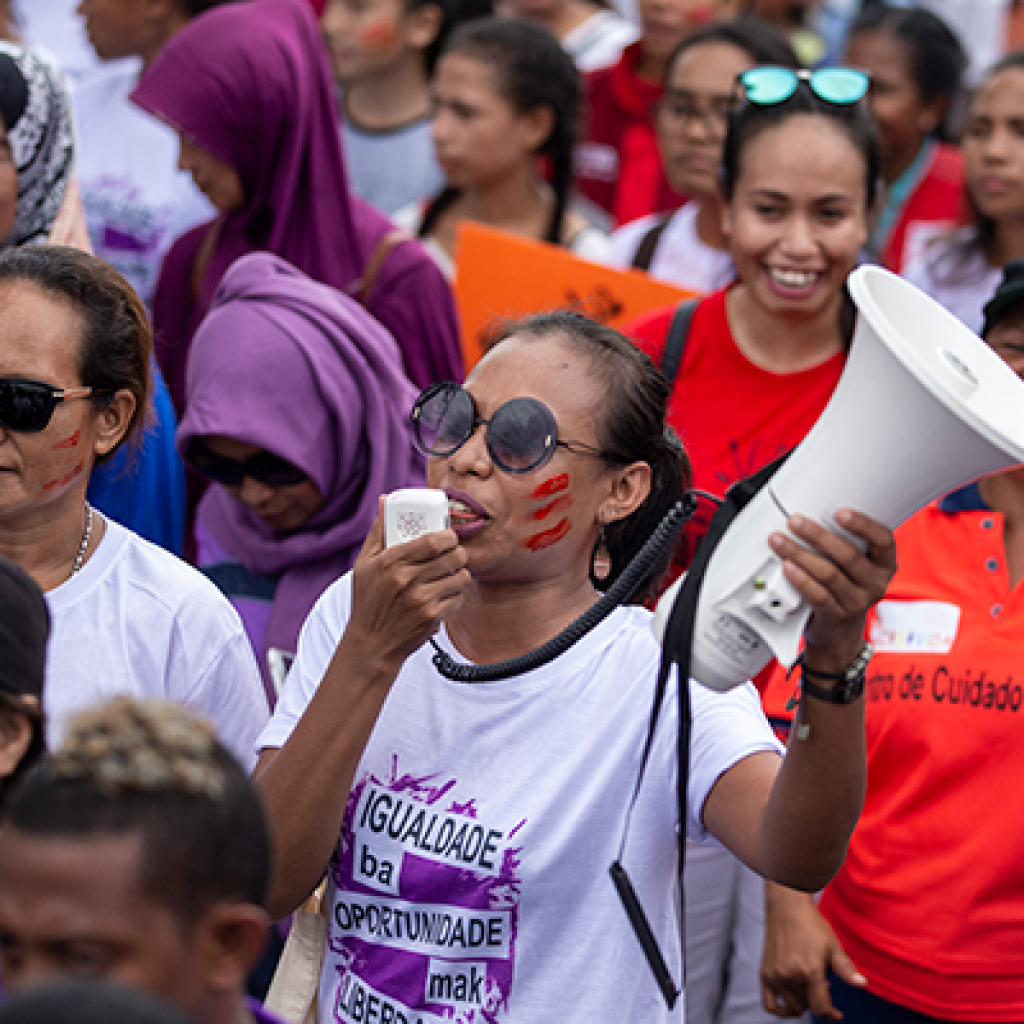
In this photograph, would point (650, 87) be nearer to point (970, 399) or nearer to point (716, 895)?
point (716, 895)

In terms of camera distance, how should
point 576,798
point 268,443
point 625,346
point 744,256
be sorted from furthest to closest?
point 744,256, point 268,443, point 625,346, point 576,798

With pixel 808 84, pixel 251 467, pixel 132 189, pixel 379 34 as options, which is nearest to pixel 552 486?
pixel 251 467

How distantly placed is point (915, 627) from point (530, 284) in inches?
73.3

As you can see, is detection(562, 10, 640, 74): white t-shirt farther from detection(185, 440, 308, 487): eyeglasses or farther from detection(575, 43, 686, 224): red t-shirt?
detection(185, 440, 308, 487): eyeglasses

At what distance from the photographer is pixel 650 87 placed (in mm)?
5934

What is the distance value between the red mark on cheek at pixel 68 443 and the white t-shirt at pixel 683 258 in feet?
8.03

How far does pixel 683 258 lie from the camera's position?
4.53m

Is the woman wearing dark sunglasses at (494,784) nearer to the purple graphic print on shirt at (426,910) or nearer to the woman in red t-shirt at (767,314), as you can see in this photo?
the purple graphic print on shirt at (426,910)

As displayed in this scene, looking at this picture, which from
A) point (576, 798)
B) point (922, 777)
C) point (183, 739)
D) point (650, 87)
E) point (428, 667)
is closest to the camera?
point (183, 739)

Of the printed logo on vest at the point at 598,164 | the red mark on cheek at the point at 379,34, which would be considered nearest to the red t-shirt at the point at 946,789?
the red mark on cheek at the point at 379,34

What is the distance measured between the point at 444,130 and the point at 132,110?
1.00 m

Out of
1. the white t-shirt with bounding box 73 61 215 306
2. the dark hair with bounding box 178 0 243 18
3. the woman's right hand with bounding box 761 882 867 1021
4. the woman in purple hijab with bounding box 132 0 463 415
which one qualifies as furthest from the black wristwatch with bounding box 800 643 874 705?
the dark hair with bounding box 178 0 243 18

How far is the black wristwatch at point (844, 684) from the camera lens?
1667mm

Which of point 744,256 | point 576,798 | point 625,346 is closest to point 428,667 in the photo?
point 576,798
